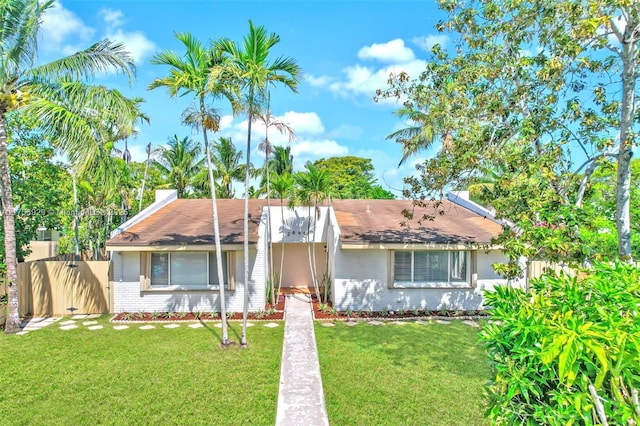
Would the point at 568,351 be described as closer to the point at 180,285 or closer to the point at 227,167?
the point at 180,285

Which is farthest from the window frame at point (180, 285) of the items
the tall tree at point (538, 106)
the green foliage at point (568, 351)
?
the green foliage at point (568, 351)

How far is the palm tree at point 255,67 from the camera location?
26.1 ft

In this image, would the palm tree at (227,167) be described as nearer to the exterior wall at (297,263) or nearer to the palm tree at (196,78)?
the exterior wall at (297,263)

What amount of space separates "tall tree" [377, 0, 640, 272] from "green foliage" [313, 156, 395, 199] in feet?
99.3

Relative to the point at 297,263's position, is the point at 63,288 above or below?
below

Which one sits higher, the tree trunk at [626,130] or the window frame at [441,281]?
the tree trunk at [626,130]

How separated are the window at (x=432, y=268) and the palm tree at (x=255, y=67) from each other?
276 inches

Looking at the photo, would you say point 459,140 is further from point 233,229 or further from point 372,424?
point 233,229

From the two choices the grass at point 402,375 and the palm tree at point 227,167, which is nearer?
the grass at point 402,375

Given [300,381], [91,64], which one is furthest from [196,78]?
[300,381]

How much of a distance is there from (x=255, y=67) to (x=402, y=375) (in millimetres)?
7164

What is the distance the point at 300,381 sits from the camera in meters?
6.98

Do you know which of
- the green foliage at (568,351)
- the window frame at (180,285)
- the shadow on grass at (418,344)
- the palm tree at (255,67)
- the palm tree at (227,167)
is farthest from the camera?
the palm tree at (227,167)

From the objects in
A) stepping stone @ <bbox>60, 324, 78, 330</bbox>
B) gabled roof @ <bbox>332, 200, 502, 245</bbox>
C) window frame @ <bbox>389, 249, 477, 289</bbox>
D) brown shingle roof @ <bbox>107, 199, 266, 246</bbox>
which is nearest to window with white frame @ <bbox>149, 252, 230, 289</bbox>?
brown shingle roof @ <bbox>107, 199, 266, 246</bbox>
